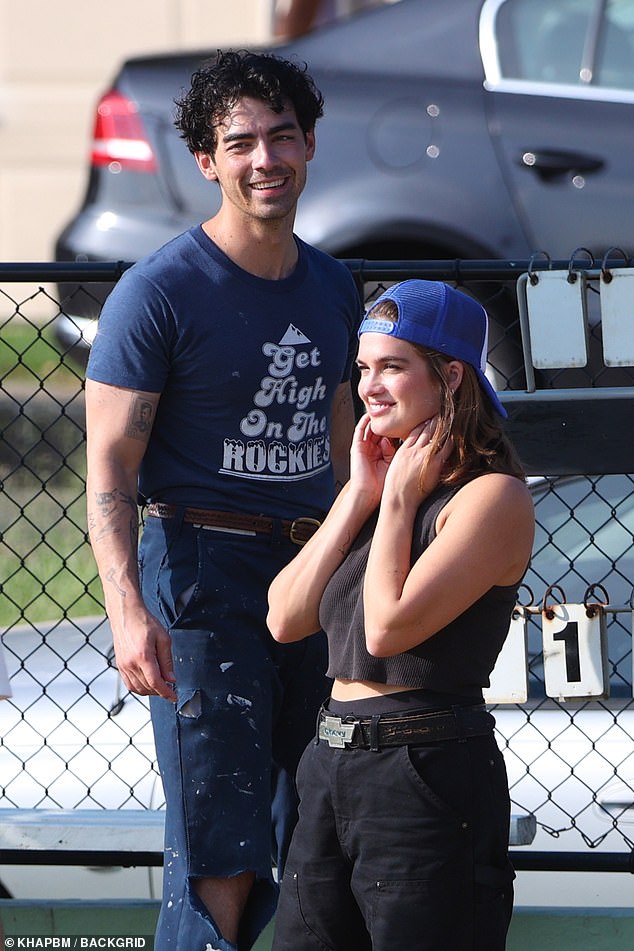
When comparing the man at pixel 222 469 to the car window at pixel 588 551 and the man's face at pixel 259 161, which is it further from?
the car window at pixel 588 551

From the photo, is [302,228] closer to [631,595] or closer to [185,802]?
[631,595]

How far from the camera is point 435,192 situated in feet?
19.0

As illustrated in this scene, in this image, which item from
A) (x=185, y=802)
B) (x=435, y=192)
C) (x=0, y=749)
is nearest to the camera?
(x=185, y=802)

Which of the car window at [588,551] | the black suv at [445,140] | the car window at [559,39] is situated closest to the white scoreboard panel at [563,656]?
the car window at [588,551]

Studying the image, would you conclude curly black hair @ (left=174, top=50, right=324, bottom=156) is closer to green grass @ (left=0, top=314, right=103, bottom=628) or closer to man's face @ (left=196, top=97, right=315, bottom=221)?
man's face @ (left=196, top=97, right=315, bottom=221)

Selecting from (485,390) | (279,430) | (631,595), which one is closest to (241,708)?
(279,430)

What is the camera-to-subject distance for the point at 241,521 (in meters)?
2.99

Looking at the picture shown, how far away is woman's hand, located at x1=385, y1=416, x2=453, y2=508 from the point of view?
2562 mm

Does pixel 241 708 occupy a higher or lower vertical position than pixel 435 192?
lower

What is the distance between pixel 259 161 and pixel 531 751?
4.89 ft

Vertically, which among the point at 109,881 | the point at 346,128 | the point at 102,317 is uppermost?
the point at 346,128

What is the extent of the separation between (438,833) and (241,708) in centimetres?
60

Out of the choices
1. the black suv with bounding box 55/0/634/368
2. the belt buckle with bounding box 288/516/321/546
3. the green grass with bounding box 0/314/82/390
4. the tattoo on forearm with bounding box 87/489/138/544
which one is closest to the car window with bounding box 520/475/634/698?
the belt buckle with bounding box 288/516/321/546

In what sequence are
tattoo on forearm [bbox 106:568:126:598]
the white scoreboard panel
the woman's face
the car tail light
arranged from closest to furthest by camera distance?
1. the woman's face
2. tattoo on forearm [bbox 106:568:126:598]
3. the white scoreboard panel
4. the car tail light
